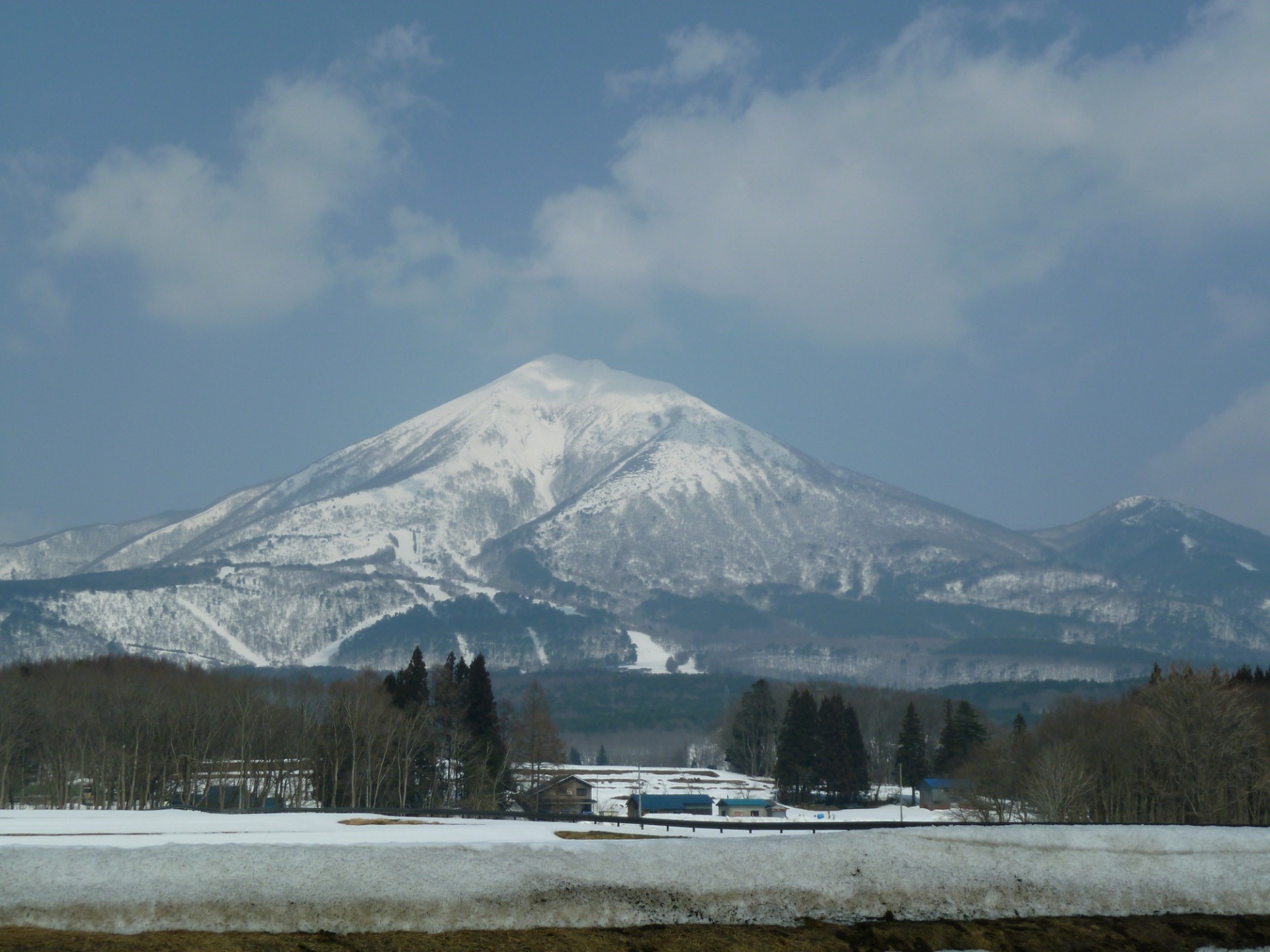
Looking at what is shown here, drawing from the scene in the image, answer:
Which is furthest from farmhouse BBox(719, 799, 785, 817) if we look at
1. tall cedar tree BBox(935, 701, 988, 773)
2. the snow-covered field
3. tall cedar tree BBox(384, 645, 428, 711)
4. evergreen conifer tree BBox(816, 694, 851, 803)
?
the snow-covered field

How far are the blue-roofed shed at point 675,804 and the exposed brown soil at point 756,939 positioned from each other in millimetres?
98222

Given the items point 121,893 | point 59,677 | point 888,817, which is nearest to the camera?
point 121,893

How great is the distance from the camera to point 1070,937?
27672mm

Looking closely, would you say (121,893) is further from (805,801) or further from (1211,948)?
(805,801)

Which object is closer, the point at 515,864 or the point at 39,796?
the point at 515,864

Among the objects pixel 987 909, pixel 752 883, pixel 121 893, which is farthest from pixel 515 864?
pixel 987 909

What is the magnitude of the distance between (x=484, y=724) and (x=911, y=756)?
7159 cm

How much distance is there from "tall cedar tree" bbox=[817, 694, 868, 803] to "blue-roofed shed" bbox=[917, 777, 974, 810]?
724 centimetres

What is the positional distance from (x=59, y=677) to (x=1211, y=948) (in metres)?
125

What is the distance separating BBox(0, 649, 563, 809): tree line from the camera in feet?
323

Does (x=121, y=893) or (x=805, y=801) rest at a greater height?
(x=121, y=893)

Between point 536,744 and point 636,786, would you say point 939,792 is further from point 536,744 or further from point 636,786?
point 536,744

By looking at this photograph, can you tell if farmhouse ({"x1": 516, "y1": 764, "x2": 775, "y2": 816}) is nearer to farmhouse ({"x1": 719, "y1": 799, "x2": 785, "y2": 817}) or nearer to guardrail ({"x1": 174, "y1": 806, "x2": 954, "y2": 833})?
farmhouse ({"x1": 719, "y1": 799, "x2": 785, "y2": 817})

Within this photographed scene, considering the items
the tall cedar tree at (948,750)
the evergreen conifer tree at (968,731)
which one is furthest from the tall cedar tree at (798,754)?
the evergreen conifer tree at (968,731)
